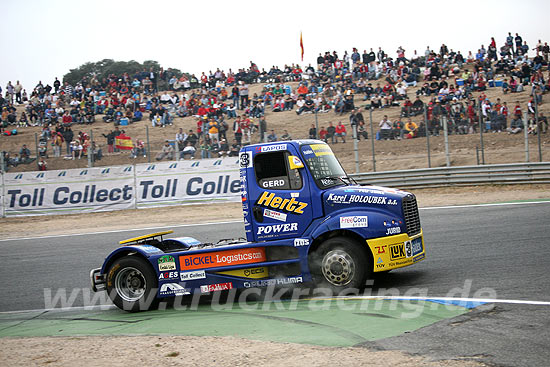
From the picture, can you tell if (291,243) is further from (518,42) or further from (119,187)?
(518,42)

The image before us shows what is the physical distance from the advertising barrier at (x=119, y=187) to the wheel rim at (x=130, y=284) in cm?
1283

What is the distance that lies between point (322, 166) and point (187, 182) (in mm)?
14171

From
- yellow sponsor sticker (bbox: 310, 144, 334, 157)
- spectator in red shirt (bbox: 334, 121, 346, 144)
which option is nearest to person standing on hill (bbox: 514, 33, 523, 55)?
spectator in red shirt (bbox: 334, 121, 346, 144)

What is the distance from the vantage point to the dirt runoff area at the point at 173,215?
18.4m

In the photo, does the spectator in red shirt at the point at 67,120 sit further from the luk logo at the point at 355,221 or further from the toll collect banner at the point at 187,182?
the luk logo at the point at 355,221

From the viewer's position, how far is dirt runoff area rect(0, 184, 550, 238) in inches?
725

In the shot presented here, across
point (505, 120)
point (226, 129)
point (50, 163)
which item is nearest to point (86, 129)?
point (50, 163)

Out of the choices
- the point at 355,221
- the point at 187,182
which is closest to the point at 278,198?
the point at 355,221

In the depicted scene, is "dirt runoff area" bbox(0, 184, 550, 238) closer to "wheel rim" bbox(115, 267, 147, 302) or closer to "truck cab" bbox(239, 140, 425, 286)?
"wheel rim" bbox(115, 267, 147, 302)

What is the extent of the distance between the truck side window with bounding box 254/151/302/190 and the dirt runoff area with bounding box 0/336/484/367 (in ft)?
8.78

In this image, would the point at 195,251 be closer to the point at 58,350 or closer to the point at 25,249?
the point at 58,350

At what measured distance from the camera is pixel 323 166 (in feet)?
28.6

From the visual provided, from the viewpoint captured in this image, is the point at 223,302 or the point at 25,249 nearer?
the point at 223,302

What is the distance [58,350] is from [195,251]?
8.23 feet
